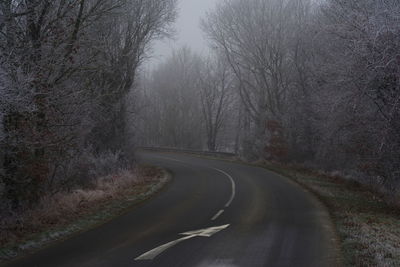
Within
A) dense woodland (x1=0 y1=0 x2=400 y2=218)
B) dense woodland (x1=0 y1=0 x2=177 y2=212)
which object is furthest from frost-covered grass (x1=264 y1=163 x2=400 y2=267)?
dense woodland (x1=0 y1=0 x2=177 y2=212)

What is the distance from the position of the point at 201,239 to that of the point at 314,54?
20.6 meters

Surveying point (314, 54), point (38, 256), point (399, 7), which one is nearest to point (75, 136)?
point (38, 256)

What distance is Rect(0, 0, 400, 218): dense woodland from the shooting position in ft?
39.3

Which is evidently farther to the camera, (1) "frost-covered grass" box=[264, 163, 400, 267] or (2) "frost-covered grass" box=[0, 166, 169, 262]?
(2) "frost-covered grass" box=[0, 166, 169, 262]

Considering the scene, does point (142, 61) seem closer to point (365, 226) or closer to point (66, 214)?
point (66, 214)

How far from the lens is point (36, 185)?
13.0 metres

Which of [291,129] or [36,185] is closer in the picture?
[36,185]

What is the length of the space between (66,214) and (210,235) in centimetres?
487

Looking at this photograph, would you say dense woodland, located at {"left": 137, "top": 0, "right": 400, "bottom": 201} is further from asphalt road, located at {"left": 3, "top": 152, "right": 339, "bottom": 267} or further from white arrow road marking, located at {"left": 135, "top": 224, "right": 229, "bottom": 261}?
white arrow road marking, located at {"left": 135, "top": 224, "right": 229, "bottom": 261}

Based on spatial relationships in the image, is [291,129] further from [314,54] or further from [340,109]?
[340,109]

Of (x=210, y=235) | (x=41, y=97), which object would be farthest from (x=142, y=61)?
(x=210, y=235)

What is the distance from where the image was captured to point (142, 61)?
28.4m

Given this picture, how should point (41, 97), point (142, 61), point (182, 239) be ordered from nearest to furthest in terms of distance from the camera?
point (182, 239) < point (41, 97) < point (142, 61)

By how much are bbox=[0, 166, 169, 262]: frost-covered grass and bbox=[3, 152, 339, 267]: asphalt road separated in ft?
1.67
